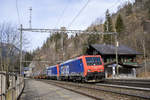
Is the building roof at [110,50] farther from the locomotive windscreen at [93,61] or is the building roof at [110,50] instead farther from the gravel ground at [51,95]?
the gravel ground at [51,95]

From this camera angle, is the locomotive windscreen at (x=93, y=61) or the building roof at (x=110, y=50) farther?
the building roof at (x=110, y=50)

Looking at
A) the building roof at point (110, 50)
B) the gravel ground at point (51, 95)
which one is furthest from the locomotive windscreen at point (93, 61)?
the building roof at point (110, 50)

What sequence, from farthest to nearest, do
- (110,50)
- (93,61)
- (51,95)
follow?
(110,50) → (93,61) → (51,95)

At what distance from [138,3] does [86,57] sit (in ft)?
404

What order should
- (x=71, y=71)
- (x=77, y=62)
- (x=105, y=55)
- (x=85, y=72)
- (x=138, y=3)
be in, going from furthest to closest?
(x=138, y=3) → (x=105, y=55) → (x=71, y=71) → (x=77, y=62) → (x=85, y=72)

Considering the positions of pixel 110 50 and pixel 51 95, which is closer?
pixel 51 95

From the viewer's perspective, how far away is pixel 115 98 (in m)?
11.1

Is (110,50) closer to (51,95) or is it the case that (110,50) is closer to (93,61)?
(93,61)

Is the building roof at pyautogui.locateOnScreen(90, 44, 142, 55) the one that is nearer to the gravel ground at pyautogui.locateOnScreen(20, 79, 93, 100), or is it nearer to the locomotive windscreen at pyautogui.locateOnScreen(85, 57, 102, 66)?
the locomotive windscreen at pyautogui.locateOnScreen(85, 57, 102, 66)

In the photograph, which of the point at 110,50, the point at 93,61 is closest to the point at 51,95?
the point at 93,61

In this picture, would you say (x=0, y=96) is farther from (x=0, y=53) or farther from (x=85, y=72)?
(x=0, y=53)

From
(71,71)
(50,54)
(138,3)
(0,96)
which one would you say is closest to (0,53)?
(71,71)

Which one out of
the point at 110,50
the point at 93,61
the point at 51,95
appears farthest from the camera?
the point at 110,50

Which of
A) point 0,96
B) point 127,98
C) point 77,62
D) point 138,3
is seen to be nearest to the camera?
point 0,96
